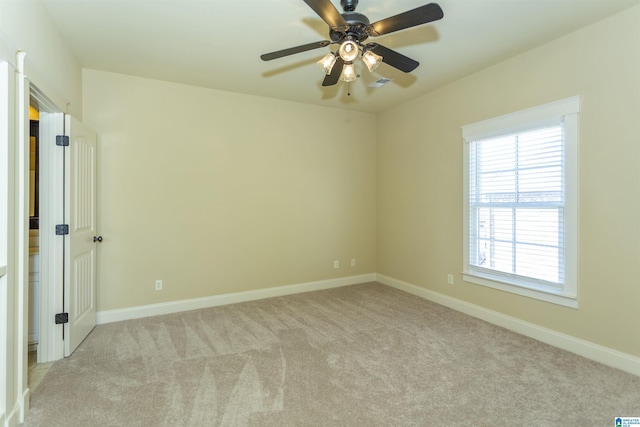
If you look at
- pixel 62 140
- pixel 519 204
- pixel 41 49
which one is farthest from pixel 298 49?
pixel 519 204

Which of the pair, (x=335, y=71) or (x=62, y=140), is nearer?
(x=335, y=71)

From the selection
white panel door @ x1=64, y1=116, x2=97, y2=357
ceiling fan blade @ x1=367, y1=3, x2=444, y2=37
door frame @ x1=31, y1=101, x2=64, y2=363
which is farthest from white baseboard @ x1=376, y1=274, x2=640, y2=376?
door frame @ x1=31, y1=101, x2=64, y2=363

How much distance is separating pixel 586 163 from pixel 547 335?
1.63 metres

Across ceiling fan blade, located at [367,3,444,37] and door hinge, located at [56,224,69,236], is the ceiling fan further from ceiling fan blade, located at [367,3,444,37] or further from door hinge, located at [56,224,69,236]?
door hinge, located at [56,224,69,236]

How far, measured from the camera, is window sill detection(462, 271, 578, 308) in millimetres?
2869

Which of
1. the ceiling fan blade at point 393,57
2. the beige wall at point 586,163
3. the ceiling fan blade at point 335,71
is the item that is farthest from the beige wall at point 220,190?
the ceiling fan blade at point 393,57

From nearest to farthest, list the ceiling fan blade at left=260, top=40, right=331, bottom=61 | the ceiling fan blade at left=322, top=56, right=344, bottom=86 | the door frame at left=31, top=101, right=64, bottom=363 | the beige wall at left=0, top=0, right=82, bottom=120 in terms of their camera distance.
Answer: the beige wall at left=0, top=0, right=82, bottom=120 → the ceiling fan blade at left=260, top=40, right=331, bottom=61 → the ceiling fan blade at left=322, top=56, right=344, bottom=86 → the door frame at left=31, top=101, right=64, bottom=363

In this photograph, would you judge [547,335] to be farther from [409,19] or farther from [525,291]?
[409,19]

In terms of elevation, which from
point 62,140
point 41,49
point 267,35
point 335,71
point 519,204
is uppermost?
point 267,35

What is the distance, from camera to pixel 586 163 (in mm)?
2744

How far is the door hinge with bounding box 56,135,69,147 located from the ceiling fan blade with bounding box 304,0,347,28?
2417mm

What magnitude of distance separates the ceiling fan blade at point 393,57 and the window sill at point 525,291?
2474mm

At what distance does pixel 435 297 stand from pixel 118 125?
4468 mm

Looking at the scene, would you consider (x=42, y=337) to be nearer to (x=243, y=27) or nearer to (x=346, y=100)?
(x=243, y=27)
